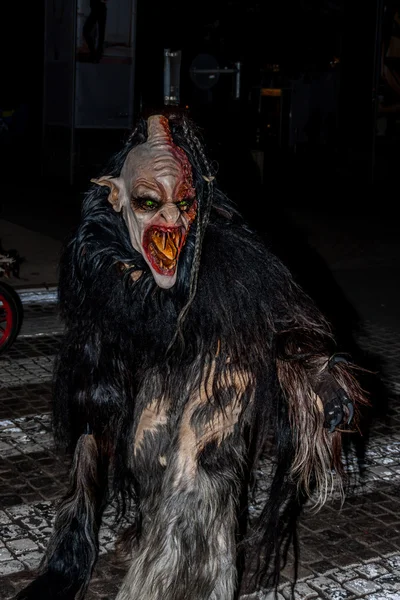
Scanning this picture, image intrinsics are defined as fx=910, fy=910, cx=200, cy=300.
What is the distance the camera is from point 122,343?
340cm

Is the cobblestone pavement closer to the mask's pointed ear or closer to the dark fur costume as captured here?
the dark fur costume

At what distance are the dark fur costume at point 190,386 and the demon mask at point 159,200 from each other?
6cm

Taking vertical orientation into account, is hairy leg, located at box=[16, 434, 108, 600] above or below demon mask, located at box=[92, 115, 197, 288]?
below

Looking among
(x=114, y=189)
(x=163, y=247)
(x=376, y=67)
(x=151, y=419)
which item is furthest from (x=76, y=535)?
(x=376, y=67)

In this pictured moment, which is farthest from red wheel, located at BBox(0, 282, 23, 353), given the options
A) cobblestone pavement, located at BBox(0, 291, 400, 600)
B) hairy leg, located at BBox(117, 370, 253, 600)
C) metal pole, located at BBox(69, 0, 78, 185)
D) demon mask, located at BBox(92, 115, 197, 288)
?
metal pole, located at BBox(69, 0, 78, 185)

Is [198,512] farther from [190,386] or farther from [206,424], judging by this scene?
[190,386]

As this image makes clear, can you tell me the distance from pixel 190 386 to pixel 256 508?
6.12 feet

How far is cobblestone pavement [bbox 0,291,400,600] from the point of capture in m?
4.12

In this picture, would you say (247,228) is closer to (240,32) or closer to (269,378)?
(269,378)

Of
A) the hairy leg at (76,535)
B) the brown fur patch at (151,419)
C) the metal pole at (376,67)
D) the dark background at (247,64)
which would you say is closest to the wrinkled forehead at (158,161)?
the brown fur patch at (151,419)

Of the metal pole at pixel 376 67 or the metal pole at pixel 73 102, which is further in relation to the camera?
the metal pole at pixel 376 67

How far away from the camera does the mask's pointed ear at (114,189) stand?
3.38 m

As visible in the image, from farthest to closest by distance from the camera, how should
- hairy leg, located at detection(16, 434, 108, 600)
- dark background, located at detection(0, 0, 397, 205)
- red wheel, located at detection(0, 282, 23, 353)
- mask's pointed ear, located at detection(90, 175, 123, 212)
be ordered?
dark background, located at detection(0, 0, 397, 205) < red wheel, located at detection(0, 282, 23, 353) < hairy leg, located at detection(16, 434, 108, 600) < mask's pointed ear, located at detection(90, 175, 123, 212)

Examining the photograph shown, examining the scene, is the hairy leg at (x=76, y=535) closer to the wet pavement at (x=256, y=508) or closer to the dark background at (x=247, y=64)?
the wet pavement at (x=256, y=508)
